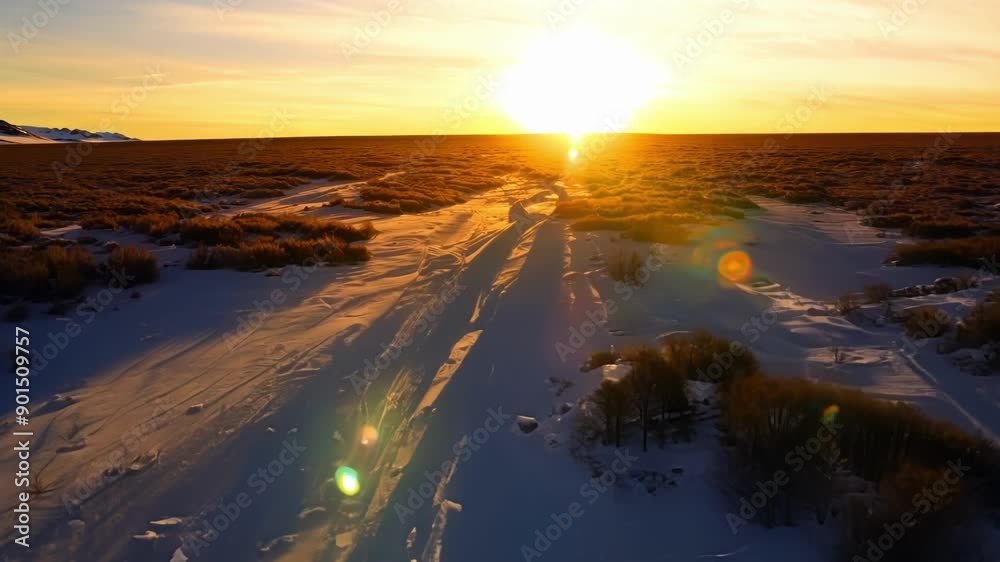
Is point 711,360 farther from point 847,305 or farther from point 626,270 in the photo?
point 626,270

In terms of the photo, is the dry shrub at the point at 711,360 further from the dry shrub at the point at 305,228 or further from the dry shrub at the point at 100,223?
the dry shrub at the point at 100,223

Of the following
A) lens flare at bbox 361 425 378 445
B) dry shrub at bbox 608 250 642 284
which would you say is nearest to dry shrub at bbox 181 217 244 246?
dry shrub at bbox 608 250 642 284

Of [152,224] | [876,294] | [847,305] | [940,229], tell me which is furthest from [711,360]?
[152,224]

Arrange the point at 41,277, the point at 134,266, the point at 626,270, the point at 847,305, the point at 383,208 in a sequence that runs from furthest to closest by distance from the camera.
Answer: the point at 383,208
the point at 626,270
the point at 134,266
the point at 41,277
the point at 847,305

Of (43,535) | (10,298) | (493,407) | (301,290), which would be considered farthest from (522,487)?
(10,298)

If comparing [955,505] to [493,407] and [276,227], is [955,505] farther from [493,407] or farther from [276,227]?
[276,227]

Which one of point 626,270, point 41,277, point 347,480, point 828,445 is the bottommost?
point 347,480

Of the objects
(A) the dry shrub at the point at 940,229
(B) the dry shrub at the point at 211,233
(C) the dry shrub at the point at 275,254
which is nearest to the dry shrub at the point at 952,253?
(A) the dry shrub at the point at 940,229

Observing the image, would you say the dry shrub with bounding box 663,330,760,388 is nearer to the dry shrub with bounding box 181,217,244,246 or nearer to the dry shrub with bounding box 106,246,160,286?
the dry shrub with bounding box 106,246,160,286
